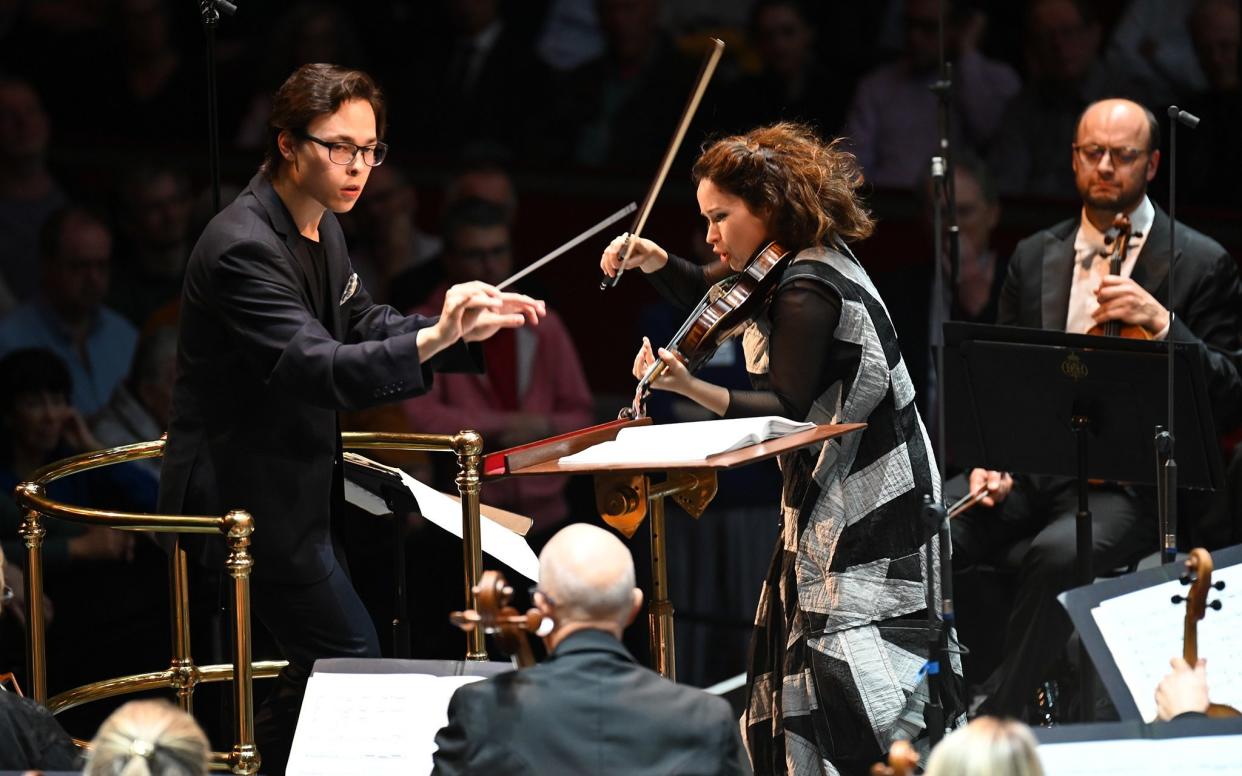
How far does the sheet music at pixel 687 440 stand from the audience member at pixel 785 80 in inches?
159

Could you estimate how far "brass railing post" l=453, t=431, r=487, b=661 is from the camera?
3.77 metres

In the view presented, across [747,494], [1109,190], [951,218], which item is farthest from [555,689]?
[747,494]

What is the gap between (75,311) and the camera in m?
6.63

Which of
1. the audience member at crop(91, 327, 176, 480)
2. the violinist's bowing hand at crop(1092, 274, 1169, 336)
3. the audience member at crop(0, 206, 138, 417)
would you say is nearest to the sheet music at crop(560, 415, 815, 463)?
the violinist's bowing hand at crop(1092, 274, 1169, 336)

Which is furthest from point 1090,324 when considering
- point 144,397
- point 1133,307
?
point 144,397

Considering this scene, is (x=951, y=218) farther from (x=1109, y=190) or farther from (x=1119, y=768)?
(x=1119, y=768)

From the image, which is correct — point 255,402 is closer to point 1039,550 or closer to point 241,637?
point 241,637

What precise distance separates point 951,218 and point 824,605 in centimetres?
112

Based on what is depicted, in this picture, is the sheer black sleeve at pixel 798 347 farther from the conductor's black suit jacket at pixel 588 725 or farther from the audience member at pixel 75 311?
the audience member at pixel 75 311

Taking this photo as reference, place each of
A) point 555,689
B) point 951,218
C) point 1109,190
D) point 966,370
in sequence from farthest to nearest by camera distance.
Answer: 1. point 1109,190
2. point 966,370
3. point 951,218
4. point 555,689

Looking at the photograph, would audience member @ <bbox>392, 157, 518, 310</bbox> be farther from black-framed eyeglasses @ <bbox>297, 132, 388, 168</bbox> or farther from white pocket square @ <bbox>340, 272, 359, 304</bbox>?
black-framed eyeglasses @ <bbox>297, 132, 388, 168</bbox>

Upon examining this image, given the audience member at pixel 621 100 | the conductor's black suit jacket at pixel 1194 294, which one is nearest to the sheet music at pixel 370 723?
the conductor's black suit jacket at pixel 1194 294

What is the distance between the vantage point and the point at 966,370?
4797 mm

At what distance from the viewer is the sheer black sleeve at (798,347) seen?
3758 mm
